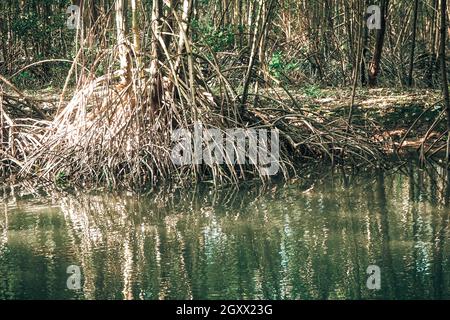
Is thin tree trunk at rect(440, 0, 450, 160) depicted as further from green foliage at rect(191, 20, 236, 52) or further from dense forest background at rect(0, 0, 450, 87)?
green foliage at rect(191, 20, 236, 52)

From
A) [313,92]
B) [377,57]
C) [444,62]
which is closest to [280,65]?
[377,57]

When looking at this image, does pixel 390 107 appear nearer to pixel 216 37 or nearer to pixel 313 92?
pixel 313 92

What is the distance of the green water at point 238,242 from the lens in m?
4.97

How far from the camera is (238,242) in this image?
597 centimetres

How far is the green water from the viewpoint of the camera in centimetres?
497

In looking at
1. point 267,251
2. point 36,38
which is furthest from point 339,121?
point 36,38

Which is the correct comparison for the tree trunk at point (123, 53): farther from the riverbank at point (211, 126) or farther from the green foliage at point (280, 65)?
the green foliage at point (280, 65)

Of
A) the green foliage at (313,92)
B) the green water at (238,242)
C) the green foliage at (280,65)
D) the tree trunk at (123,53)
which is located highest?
the tree trunk at (123,53)

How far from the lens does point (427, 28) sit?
46.8 ft

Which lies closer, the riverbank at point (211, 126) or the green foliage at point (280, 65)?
the riverbank at point (211, 126)

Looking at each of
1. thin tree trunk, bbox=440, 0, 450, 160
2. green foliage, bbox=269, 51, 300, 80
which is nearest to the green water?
thin tree trunk, bbox=440, 0, 450, 160

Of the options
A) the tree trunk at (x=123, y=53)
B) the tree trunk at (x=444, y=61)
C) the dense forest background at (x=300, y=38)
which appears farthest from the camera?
the dense forest background at (x=300, y=38)

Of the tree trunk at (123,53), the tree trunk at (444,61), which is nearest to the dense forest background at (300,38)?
the tree trunk at (123,53)
